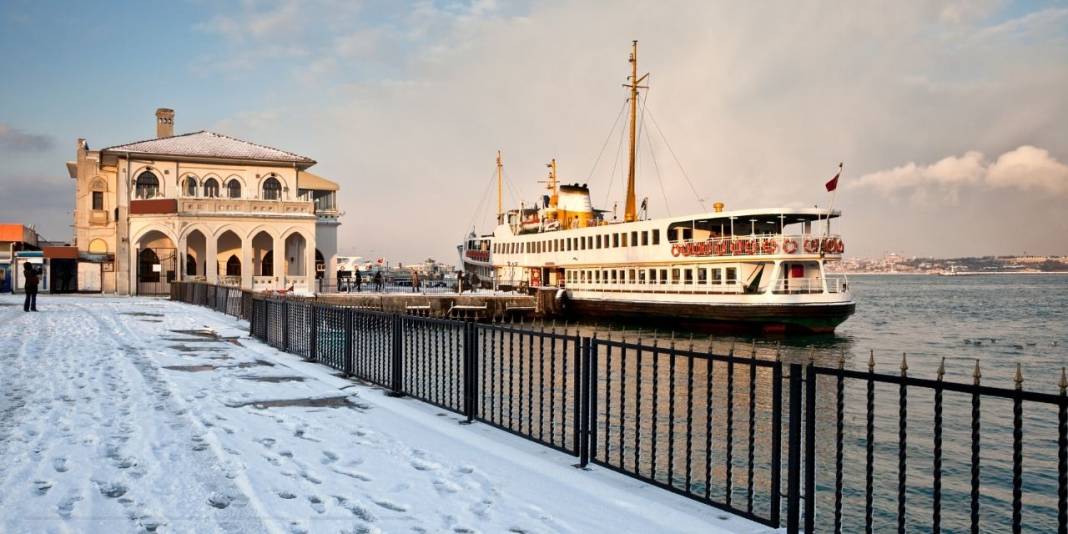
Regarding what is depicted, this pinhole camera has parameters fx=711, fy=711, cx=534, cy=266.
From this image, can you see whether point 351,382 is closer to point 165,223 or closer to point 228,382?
point 228,382

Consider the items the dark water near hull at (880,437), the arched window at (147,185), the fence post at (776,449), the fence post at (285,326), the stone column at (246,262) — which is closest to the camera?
the fence post at (776,449)

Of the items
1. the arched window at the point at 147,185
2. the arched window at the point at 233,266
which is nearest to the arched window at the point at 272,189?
the arched window at the point at 233,266

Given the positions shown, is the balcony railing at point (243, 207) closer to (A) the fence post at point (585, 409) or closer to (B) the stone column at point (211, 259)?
(B) the stone column at point (211, 259)

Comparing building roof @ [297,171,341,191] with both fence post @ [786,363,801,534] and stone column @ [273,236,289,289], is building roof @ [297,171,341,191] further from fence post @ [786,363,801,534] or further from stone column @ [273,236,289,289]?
fence post @ [786,363,801,534]

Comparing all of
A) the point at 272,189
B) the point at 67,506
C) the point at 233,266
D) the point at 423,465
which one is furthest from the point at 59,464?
the point at 272,189

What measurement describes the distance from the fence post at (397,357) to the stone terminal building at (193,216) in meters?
33.3

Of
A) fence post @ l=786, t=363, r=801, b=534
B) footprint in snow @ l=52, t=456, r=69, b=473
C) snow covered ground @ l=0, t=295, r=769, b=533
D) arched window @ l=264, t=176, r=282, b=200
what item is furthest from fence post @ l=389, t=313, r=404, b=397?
arched window @ l=264, t=176, r=282, b=200

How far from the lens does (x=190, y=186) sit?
4816 cm

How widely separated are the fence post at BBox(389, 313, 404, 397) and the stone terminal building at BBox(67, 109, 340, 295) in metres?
33.3

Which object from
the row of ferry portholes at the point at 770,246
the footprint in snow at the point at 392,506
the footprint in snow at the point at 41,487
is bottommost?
the footprint in snow at the point at 392,506

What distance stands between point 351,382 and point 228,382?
6.13 ft

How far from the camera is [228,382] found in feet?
36.5

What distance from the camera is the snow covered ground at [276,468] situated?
526 centimetres

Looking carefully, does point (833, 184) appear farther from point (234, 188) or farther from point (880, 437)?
point (234, 188)
